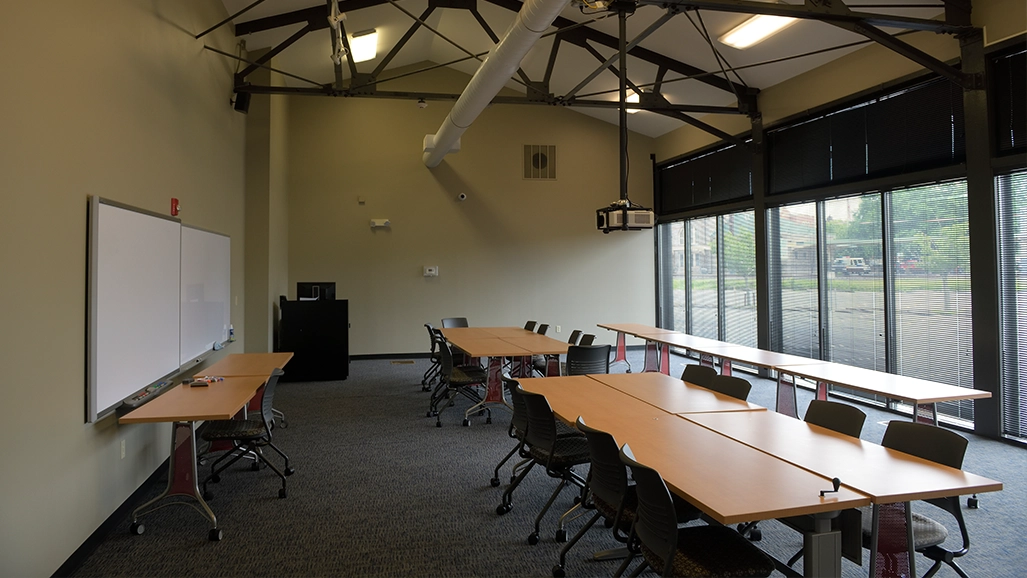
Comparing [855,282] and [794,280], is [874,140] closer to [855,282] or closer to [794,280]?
[855,282]

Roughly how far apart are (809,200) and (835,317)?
60.4 inches

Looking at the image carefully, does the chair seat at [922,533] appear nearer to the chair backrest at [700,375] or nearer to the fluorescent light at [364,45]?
the chair backrest at [700,375]

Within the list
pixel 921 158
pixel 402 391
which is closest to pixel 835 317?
pixel 921 158

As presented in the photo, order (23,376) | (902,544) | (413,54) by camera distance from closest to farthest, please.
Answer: (902,544), (23,376), (413,54)

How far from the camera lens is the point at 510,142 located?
34.9 feet

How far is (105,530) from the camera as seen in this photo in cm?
340

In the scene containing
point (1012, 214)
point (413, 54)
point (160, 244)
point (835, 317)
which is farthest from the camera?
point (413, 54)

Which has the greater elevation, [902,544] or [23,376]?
[23,376]

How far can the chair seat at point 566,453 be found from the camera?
3.42 meters

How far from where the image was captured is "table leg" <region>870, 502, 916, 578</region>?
7.81 ft

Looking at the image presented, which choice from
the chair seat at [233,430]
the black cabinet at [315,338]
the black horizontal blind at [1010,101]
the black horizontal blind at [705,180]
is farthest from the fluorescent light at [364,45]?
the black horizontal blind at [1010,101]

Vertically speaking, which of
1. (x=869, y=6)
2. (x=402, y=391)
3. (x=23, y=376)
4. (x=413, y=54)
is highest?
(x=413, y=54)

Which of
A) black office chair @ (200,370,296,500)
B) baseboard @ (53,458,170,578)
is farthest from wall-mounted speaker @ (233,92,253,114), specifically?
baseboard @ (53,458,170,578)

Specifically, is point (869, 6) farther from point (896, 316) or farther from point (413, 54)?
point (413, 54)
